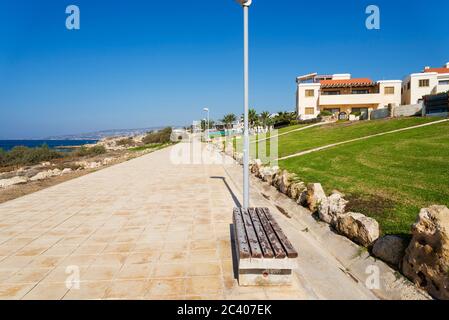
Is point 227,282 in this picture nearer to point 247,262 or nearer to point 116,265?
point 247,262

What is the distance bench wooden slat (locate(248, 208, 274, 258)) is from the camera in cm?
372

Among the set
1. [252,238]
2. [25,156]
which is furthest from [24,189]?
[25,156]

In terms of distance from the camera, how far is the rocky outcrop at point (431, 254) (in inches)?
129

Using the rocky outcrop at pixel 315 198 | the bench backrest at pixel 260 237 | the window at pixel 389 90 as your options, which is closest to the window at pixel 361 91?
the window at pixel 389 90

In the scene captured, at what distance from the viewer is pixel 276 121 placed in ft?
189

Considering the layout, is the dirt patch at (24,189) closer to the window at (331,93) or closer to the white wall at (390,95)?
the window at (331,93)

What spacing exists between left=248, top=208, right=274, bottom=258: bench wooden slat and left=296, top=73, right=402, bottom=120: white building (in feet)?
146

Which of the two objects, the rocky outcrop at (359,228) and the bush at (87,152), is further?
the bush at (87,152)

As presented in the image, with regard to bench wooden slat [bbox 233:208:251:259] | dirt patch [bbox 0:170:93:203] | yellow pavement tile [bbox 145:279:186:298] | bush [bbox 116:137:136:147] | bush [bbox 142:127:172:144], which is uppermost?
bush [bbox 142:127:172:144]

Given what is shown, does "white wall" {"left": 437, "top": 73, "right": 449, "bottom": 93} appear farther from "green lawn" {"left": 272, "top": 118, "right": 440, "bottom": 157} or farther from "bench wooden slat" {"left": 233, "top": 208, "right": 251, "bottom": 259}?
"bench wooden slat" {"left": 233, "top": 208, "right": 251, "bottom": 259}

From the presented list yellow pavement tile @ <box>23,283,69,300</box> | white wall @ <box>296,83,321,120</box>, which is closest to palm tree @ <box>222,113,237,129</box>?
white wall @ <box>296,83,321,120</box>

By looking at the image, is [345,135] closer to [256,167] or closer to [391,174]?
[256,167]

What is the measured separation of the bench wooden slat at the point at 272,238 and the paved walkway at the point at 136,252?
493mm

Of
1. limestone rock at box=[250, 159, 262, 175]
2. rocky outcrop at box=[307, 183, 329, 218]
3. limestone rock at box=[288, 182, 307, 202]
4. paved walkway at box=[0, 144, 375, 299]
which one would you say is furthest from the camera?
limestone rock at box=[250, 159, 262, 175]
